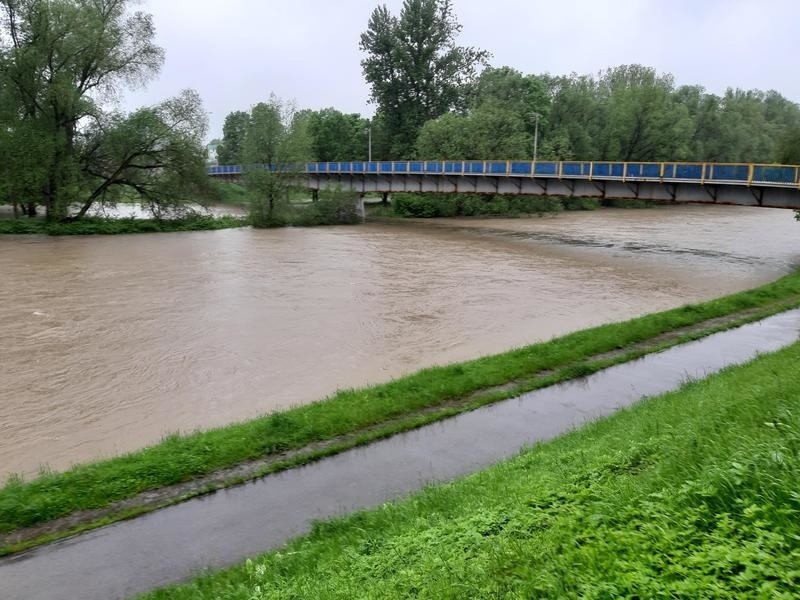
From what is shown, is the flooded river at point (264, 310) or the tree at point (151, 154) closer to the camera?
the flooded river at point (264, 310)

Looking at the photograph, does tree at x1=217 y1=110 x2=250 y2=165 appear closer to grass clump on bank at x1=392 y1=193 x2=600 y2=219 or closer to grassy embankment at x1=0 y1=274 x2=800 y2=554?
grass clump on bank at x1=392 y1=193 x2=600 y2=219

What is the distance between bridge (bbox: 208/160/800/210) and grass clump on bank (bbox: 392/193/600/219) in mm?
6389

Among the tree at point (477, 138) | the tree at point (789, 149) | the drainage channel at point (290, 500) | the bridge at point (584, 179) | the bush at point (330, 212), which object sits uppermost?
the tree at point (477, 138)

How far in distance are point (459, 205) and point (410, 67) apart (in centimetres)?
3028

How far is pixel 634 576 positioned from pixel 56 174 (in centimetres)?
5256

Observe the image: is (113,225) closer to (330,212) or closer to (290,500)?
(330,212)

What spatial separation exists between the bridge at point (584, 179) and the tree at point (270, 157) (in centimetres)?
141

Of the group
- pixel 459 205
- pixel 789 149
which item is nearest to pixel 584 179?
pixel 789 149

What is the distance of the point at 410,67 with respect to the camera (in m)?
88.4

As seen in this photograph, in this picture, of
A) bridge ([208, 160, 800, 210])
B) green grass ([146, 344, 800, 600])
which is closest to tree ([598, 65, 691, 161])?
bridge ([208, 160, 800, 210])

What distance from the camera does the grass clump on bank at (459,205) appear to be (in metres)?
68.0

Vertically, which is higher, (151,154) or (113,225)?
(151,154)

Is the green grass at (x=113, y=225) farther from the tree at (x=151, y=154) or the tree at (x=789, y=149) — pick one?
the tree at (x=789, y=149)

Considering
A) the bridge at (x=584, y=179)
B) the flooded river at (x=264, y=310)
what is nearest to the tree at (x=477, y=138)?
the bridge at (x=584, y=179)
